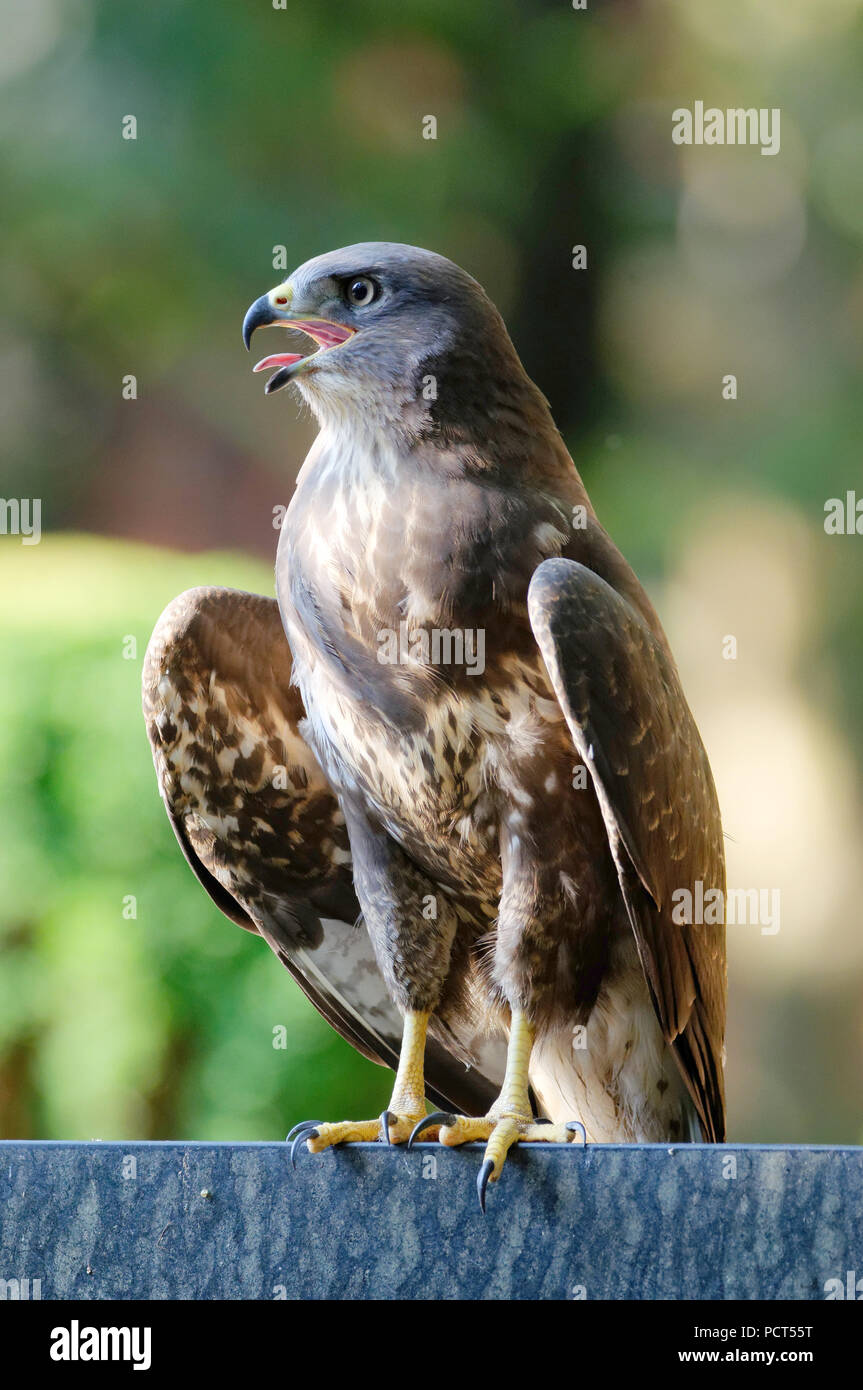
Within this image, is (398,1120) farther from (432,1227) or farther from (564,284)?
(564,284)

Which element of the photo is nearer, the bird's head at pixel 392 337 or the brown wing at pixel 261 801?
the bird's head at pixel 392 337

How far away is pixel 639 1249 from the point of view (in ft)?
5.74

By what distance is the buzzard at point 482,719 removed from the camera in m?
Answer: 1.94

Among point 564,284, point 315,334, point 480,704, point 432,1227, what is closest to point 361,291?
point 315,334

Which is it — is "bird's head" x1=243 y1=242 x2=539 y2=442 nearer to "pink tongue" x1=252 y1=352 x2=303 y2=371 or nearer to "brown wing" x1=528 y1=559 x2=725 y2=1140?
"pink tongue" x1=252 y1=352 x2=303 y2=371

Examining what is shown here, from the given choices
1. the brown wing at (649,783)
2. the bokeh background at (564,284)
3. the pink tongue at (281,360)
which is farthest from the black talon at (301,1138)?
the bokeh background at (564,284)

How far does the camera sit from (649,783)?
2.00m

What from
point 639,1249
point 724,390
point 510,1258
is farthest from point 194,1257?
point 724,390

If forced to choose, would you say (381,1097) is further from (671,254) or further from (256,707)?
(671,254)

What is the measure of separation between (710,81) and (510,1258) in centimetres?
456

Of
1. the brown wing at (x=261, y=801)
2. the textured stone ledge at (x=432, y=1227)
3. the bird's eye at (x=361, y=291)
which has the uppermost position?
the bird's eye at (x=361, y=291)

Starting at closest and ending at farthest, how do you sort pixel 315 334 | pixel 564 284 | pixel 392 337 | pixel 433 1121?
pixel 433 1121, pixel 392 337, pixel 315 334, pixel 564 284

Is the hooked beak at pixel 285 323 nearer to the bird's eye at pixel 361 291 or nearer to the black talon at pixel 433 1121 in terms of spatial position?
the bird's eye at pixel 361 291

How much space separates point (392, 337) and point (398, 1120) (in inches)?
45.9
